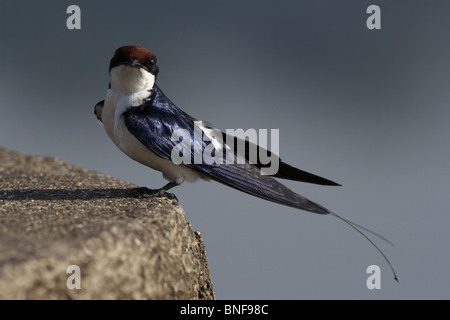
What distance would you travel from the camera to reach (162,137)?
2195mm

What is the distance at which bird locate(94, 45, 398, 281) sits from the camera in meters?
2.17

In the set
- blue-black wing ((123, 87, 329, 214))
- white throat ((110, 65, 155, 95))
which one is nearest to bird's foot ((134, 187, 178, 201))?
blue-black wing ((123, 87, 329, 214))

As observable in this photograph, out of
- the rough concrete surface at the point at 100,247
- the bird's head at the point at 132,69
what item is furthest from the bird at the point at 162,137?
the rough concrete surface at the point at 100,247

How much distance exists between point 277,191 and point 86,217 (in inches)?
25.9

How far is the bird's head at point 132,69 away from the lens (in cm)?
224

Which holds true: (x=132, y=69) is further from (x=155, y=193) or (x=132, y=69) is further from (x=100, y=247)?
(x=100, y=247)

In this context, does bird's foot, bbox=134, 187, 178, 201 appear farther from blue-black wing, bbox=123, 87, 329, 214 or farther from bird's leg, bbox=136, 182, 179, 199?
blue-black wing, bbox=123, 87, 329, 214

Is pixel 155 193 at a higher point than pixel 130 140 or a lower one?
lower

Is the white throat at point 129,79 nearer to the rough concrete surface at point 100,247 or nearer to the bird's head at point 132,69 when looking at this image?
the bird's head at point 132,69

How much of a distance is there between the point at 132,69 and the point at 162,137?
0.29 meters

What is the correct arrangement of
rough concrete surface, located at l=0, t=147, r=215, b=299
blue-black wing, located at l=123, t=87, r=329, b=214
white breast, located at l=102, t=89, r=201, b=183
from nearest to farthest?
rough concrete surface, located at l=0, t=147, r=215, b=299 < blue-black wing, located at l=123, t=87, r=329, b=214 < white breast, located at l=102, t=89, r=201, b=183

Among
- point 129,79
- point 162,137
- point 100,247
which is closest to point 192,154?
A: point 162,137
